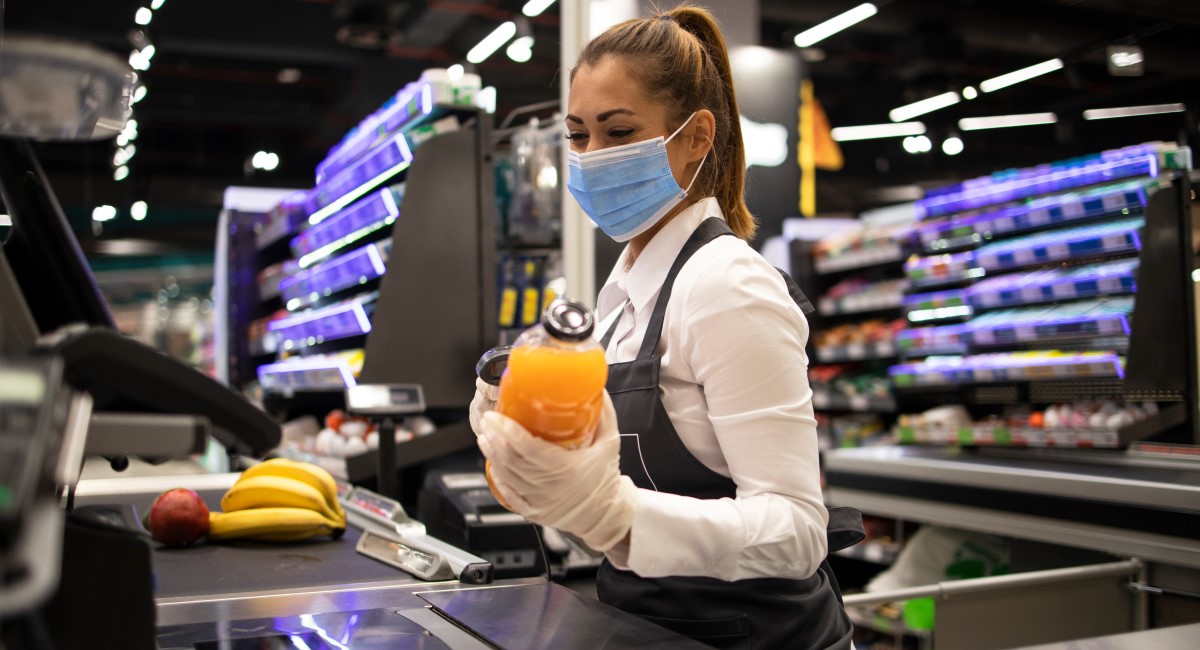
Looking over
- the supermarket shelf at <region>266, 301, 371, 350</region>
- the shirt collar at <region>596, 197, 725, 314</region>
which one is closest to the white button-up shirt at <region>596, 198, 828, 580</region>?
the shirt collar at <region>596, 197, 725, 314</region>

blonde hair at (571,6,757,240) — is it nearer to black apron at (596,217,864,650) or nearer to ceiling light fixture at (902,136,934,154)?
black apron at (596,217,864,650)

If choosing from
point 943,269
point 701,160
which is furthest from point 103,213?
point 701,160

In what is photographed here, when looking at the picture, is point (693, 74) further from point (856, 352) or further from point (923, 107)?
point (923, 107)

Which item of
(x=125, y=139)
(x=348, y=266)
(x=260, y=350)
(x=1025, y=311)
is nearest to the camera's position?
(x=348, y=266)

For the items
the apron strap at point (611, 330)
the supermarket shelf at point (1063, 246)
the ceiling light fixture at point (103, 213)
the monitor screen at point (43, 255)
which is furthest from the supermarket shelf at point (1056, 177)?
the ceiling light fixture at point (103, 213)

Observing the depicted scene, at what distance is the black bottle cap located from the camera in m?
1.04

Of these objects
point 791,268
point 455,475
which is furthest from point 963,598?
point 791,268

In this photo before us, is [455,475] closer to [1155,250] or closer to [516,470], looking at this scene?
[516,470]

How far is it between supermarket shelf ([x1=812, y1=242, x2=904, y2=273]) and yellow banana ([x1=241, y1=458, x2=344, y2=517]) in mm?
4647

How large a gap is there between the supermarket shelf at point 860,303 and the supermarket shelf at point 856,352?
26cm

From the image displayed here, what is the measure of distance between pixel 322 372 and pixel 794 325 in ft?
11.4

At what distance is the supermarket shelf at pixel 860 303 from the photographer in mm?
6441

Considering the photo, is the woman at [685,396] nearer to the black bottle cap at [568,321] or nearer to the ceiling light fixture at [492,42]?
A: the black bottle cap at [568,321]

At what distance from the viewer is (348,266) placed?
4352 mm
